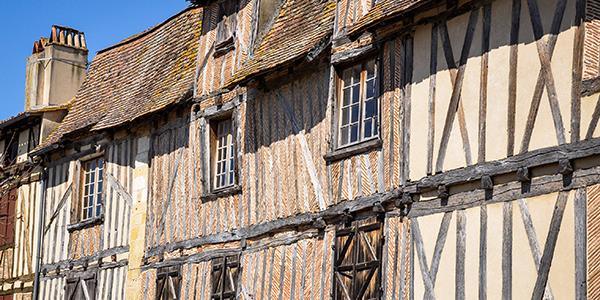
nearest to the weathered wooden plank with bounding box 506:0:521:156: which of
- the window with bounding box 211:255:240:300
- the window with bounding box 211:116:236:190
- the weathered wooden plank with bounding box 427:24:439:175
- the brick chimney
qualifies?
the weathered wooden plank with bounding box 427:24:439:175

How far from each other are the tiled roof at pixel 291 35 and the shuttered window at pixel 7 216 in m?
8.38

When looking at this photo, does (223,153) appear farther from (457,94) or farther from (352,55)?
(457,94)

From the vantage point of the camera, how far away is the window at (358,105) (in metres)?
13.2

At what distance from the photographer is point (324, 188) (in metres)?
13.9

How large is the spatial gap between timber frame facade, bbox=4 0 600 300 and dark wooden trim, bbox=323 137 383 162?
0.02 m

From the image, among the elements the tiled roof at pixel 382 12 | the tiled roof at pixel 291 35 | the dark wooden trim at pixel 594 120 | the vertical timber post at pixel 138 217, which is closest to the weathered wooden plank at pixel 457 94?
the tiled roof at pixel 382 12

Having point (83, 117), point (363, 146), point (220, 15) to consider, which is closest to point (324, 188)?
point (363, 146)

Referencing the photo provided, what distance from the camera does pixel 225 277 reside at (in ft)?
51.7

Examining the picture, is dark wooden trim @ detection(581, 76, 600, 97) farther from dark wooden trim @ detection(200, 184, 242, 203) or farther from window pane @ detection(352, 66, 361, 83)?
dark wooden trim @ detection(200, 184, 242, 203)

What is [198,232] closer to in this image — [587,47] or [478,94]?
[478,94]

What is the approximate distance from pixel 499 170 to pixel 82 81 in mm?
13555

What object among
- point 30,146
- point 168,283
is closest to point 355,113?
point 168,283

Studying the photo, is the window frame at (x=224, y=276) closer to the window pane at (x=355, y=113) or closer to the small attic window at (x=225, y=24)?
the window pane at (x=355, y=113)

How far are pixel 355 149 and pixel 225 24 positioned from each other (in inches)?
175
